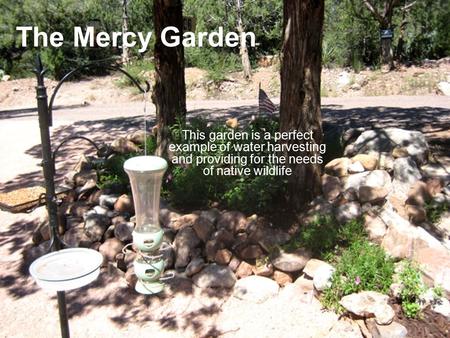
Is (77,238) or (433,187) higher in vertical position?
→ (433,187)

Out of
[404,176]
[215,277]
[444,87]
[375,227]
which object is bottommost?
[215,277]

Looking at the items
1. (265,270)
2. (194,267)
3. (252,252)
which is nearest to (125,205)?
(194,267)

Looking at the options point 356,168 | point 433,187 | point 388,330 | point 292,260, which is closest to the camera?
point 388,330

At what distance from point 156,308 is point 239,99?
37.5ft

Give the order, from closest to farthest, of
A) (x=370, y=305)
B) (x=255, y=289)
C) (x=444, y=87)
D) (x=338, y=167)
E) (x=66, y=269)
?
1. (x=66, y=269)
2. (x=370, y=305)
3. (x=255, y=289)
4. (x=338, y=167)
5. (x=444, y=87)

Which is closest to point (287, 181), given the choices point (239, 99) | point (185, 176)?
point (185, 176)

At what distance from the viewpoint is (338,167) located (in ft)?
19.8

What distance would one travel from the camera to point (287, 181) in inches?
228

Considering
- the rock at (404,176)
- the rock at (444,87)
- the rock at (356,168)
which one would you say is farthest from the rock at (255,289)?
the rock at (444,87)

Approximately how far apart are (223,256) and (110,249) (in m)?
1.35

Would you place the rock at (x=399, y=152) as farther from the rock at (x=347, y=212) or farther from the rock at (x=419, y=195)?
the rock at (x=347, y=212)

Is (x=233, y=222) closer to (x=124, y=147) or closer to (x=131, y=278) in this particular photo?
(x=131, y=278)

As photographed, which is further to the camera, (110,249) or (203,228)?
(110,249)

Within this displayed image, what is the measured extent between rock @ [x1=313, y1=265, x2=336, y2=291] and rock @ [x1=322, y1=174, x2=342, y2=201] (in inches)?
44.8
